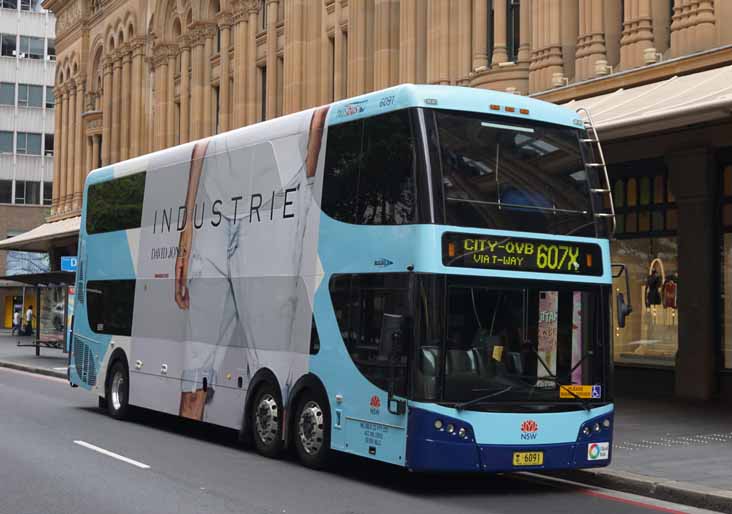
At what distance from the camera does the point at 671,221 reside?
21.5 m

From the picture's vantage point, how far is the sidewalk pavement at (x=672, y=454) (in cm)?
1144

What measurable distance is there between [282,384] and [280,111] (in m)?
22.0

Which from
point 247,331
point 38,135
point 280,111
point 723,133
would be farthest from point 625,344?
point 38,135

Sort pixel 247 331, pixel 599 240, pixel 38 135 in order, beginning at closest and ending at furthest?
pixel 599 240 → pixel 247 331 → pixel 38 135

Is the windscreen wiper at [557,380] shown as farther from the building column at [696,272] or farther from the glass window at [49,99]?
the glass window at [49,99]

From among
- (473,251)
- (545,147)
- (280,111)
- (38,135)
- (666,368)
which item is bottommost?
(666,368)

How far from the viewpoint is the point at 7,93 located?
→ 3100 inches

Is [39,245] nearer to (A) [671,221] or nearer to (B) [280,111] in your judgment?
(B) [280,111]

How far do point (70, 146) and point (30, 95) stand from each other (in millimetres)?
26311

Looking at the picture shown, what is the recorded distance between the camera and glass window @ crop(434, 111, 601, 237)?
11531 millimetres

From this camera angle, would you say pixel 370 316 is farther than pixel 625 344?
No

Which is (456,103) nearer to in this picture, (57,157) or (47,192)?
(57,157)

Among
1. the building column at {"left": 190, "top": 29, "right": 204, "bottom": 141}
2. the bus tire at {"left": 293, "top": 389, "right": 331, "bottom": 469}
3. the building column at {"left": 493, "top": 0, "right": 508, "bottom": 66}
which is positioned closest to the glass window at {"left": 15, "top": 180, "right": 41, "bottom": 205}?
the building column at {"left": 190, "top": 29, "right": 204, "bottom": 141}

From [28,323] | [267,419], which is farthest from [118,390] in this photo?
[28,323]
